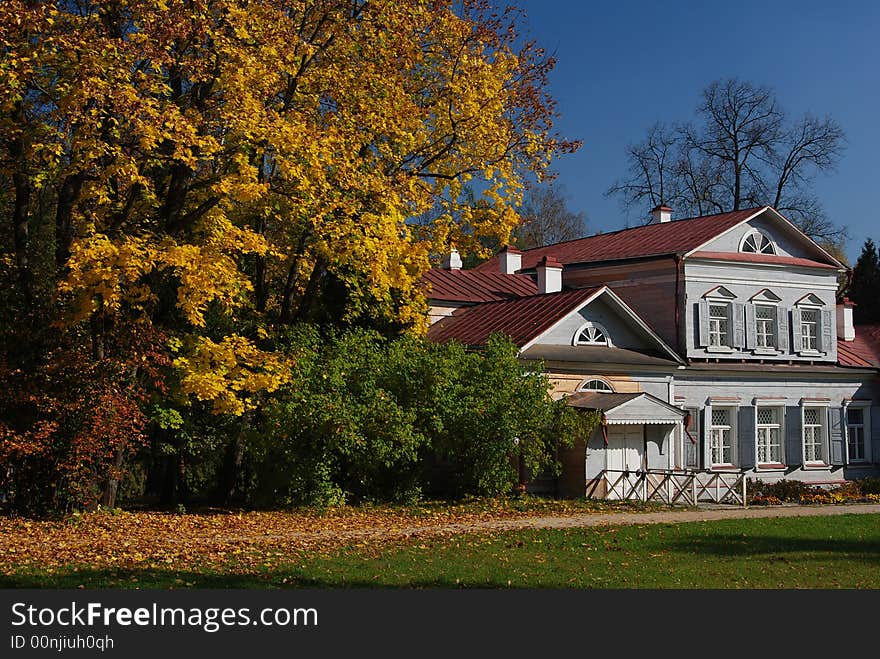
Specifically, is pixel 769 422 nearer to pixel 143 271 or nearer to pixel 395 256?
pixel 395 256

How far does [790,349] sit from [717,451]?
14.3 feet

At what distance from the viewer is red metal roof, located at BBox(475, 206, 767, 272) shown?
32.3 meters

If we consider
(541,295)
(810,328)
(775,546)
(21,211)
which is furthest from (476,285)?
(775,546)

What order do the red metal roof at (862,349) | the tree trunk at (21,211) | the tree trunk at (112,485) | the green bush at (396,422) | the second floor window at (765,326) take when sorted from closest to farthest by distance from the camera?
the tree trunk at (21,211) < the tree trunk at (112,485) < the green bush at (396,422) < the second floor window at (765,326) < the red metal roof at (862,349)

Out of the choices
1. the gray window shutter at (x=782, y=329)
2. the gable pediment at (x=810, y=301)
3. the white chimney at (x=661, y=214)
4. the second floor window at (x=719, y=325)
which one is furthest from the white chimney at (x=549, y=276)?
the gable pediment at (x=810, y=301)

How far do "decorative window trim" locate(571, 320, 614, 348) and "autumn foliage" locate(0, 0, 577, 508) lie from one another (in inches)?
189

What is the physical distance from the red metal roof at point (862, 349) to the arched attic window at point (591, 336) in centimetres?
1092

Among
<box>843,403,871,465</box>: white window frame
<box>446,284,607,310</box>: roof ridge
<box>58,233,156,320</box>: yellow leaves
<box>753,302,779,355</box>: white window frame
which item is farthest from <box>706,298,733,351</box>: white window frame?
<box>58,233,156,320</box>: yellow leaves

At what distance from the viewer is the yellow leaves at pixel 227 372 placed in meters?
19.3

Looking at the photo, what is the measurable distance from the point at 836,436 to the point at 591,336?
1103 cm

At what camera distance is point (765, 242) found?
33.3m

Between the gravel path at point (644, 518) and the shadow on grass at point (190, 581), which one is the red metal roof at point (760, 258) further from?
the shadow on grass at point (190, 581)

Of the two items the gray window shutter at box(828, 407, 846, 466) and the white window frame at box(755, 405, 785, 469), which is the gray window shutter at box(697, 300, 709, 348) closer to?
the white window frame at box(755, 405, 785, 469)

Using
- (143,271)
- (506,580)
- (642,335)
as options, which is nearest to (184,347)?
(143,271)
